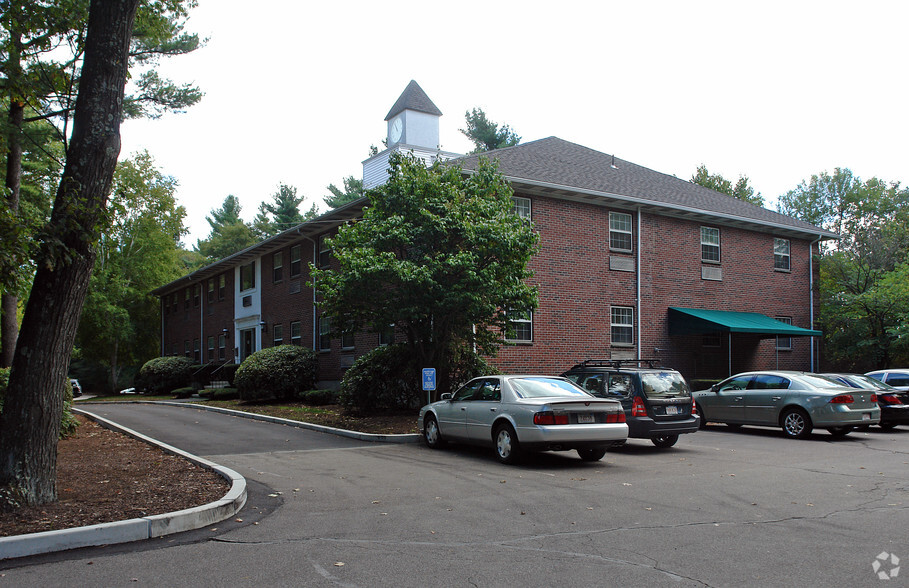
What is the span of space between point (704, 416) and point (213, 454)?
36.7 feet

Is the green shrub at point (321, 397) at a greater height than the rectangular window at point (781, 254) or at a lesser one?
lesser

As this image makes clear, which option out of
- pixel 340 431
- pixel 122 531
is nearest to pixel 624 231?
pixel 340 431

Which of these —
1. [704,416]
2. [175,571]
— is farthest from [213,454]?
[704,416]

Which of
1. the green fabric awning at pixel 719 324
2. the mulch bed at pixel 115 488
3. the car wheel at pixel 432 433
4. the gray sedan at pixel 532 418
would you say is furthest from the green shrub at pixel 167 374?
the gray sedan at pixel 532 418

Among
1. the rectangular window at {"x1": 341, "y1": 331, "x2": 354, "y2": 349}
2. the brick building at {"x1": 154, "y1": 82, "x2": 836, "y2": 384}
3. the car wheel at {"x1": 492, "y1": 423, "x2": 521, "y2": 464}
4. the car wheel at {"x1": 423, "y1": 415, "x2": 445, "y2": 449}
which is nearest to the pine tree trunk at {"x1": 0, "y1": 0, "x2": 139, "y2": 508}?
the car wheel at {"x1": 492, "y1": 423, "x2": 521, "y2": 464}

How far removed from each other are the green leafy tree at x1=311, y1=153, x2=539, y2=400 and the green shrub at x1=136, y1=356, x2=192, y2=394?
→ 20.5m

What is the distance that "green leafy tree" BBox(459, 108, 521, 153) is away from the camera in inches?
2058

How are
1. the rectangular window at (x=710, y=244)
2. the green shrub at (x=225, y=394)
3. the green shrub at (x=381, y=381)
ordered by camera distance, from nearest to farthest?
the green shrub at (x=381, y=381), the rectangular window at (x=710, y=244), the green shrub at (x=225, y=394)

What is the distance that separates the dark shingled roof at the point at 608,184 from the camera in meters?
22.3

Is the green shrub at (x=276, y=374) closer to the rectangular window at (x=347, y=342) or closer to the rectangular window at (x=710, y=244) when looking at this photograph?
the rectangular window at (x=347, y=342)

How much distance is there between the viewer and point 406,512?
768 cm

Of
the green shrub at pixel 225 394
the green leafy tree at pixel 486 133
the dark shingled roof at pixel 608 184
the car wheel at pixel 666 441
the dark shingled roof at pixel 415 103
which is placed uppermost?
the green leafy tree at pixel 486 133

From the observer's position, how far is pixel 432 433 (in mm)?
13367

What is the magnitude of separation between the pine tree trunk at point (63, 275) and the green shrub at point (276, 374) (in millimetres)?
16050
